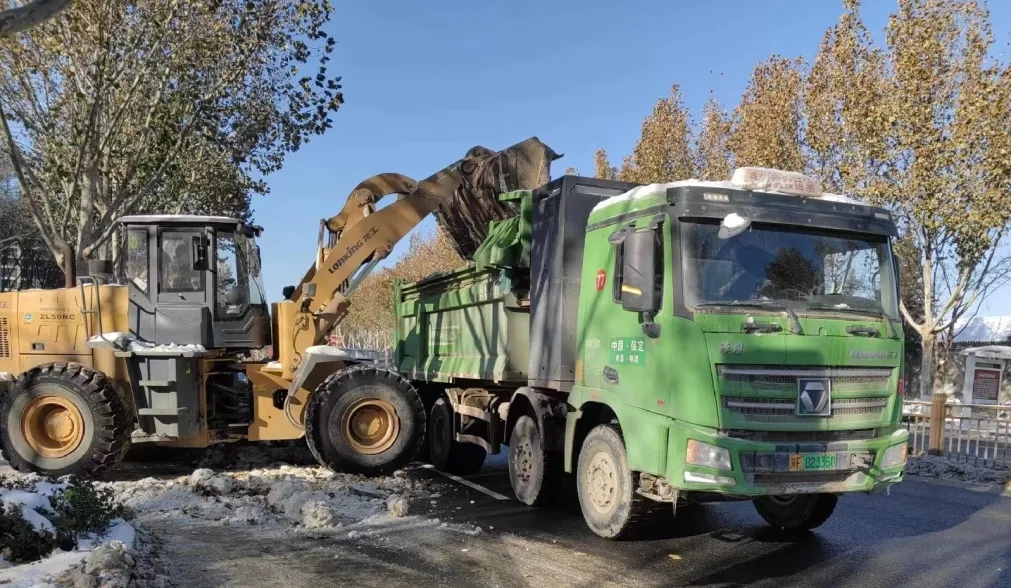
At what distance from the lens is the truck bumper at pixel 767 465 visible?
5035 mm

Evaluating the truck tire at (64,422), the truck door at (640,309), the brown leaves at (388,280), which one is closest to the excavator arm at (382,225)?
the truck tire at (64,422)

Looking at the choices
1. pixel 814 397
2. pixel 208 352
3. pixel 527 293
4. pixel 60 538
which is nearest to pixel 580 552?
pixel 814 397

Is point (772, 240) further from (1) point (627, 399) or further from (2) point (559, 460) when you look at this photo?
(2) point (559, 460)

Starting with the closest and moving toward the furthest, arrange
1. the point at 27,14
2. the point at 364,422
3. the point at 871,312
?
the point at 27,14 → the point at 871,312 → the point at 364,422

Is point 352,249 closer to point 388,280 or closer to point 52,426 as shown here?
point 52,426

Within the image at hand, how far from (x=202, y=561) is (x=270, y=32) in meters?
12.5

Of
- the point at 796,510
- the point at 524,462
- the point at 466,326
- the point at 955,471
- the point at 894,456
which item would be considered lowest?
the point at 955,471

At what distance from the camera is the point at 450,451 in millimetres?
9766

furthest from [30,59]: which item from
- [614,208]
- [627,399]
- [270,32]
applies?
[627,399]

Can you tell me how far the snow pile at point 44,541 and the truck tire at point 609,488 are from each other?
363 cm

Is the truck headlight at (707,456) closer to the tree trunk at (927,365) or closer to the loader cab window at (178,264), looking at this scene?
the loader cab window at (178,264)

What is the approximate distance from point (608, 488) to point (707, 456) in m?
1.26

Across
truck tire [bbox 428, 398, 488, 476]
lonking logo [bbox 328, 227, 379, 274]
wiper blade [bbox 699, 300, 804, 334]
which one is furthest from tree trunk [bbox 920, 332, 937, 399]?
wiper blade [bbox 699, 300, 804, 334]

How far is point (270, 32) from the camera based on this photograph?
15023 millimetres
